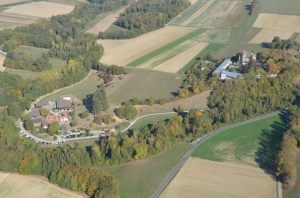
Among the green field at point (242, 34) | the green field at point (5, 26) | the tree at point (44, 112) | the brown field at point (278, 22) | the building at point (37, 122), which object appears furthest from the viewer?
the green field at point (5, 26)

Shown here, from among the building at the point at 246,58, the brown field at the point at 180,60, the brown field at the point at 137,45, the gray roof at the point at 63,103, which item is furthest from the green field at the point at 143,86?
the building at the point at 246,58

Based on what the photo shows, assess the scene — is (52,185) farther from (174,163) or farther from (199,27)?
(199,27)

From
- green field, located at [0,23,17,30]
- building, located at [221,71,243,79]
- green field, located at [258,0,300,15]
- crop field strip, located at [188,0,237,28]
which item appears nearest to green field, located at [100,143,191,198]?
building, located at [221,71,243,79]

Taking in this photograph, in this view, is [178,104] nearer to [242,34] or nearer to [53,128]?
[53,128]

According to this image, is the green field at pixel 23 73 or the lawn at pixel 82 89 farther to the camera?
the green field at pixel 23 73

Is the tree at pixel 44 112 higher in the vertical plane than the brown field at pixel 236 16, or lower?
lower

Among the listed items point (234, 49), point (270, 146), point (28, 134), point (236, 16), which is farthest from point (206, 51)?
point (28, 134)

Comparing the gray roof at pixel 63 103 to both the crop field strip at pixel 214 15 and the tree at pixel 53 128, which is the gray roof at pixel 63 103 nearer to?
the tree at pixel 53 128

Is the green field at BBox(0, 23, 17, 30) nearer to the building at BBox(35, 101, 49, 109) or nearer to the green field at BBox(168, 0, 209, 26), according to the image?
the green field at BBox(168, 0, 209, 26)
